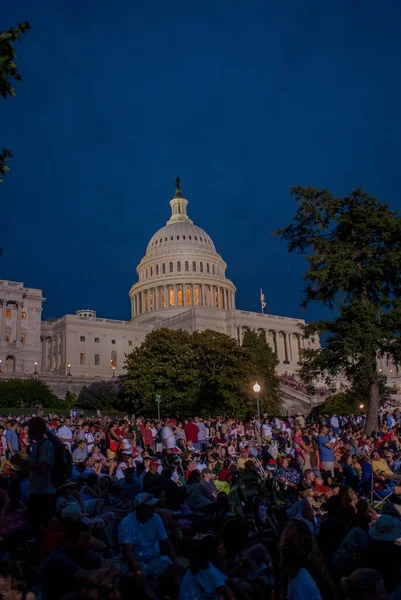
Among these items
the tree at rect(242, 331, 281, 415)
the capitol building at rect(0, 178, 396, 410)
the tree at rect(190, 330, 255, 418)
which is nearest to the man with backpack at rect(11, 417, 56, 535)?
the tree at rect(242, 331, 281, 415)

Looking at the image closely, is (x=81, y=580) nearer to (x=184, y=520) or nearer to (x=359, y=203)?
(x=184, y=520)

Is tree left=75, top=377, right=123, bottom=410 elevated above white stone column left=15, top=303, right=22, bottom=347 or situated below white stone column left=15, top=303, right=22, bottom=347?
below

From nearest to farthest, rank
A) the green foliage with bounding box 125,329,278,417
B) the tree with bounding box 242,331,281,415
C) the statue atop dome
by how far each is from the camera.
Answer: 1. the green foliage with bounding box 125,329,278,417
2. the tree with bounding box 242,331,281,415
3. the statue atop dome

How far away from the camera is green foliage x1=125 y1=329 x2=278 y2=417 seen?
46.0m

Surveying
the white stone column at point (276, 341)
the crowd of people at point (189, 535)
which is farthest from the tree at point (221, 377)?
the white stone column at point (276, 341)

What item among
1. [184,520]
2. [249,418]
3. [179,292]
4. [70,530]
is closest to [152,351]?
[249,418]

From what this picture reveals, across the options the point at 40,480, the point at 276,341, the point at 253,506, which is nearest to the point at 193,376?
the point at 253,506

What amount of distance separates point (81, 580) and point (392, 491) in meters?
11.6

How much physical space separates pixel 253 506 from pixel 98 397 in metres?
54.4

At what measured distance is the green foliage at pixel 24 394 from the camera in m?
56.9

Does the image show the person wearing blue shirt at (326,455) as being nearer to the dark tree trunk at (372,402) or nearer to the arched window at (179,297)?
the dark tree trunk at (372,402)

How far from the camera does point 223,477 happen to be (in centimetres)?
1468

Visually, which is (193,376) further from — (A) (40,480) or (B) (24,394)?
(A) (40,480)

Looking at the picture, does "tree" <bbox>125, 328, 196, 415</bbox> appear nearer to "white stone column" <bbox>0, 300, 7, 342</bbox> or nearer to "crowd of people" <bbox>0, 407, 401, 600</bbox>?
"crowd of people" <bbox>0, 407, 401, 600</bbox>
